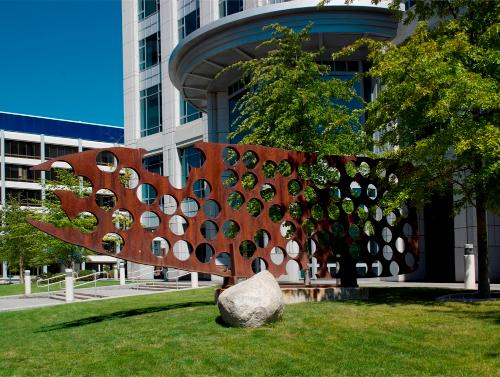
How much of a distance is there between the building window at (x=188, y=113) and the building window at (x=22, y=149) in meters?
38.7

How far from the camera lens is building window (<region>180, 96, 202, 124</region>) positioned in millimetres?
40556

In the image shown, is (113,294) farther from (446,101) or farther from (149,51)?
(149,51)

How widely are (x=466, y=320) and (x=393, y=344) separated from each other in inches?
95.2

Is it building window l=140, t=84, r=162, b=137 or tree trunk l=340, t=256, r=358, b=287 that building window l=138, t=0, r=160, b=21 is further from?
tree trunk l=340, t=256, r=358, b=287

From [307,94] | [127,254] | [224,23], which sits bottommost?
[127,254]

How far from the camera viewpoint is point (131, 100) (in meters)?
45.9

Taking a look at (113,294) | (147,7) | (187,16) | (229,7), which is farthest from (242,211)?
(147,7)

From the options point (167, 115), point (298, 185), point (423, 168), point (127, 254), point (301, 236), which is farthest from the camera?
point (167, 115)

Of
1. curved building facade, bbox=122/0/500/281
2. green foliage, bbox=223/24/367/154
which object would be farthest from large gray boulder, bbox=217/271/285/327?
curved building facade, bbox=122/0/500/281

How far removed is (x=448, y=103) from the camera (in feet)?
40.5

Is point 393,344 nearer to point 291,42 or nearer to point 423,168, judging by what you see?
point 423,168

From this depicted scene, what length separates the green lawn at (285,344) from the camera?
8383mm

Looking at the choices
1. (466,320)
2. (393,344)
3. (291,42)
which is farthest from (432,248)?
(393,344)

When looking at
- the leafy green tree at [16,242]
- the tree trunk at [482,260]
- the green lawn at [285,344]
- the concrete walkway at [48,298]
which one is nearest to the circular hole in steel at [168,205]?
the leafy green tree at [16,242]
